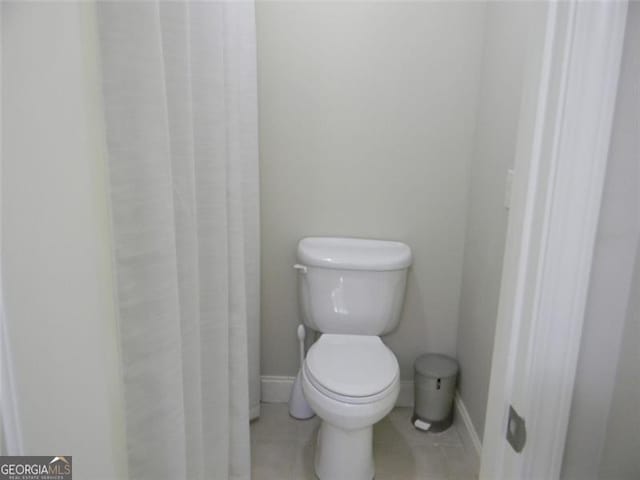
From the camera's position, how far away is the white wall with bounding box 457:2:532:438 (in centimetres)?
156

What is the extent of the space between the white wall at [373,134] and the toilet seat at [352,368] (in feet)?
1.22

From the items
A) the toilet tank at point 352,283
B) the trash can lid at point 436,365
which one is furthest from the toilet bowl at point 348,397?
the trash can lid at point 436,365

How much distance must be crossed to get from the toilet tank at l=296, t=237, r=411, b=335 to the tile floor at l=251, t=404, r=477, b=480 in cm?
48

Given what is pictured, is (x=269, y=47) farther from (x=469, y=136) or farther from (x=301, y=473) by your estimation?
(x=301, y=473)

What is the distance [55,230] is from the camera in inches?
22.3

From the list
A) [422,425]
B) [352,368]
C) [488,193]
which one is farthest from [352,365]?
[488,193]

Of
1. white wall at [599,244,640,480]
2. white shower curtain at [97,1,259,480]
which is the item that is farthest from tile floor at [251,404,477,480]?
white wall at [599,244,640,480]

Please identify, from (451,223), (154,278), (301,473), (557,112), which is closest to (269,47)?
(451,223)

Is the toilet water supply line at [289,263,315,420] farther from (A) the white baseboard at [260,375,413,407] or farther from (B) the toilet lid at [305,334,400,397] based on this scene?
(B) the toilet lid at [305,334,400,397]

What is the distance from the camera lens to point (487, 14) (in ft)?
6.01

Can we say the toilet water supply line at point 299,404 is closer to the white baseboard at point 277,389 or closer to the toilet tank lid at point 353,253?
the white baseboard at point 277,389

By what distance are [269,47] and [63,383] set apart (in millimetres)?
1677

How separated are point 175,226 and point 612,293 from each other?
759 mm

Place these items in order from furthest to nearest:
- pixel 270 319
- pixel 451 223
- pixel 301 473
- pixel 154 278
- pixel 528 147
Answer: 1. pixel 270 319
2. pixel 451 223
3. pixel 301 473
4. pixel 154 278
5. pixel 528 147
